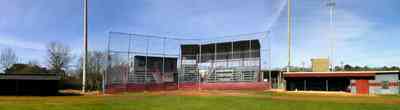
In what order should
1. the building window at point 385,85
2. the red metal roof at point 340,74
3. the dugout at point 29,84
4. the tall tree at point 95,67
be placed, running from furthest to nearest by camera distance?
1. the tall tree at point 95,67
2. the red metal roof at point 340,74
3. the building window at point 385,85
4. the dugout at point 29,84

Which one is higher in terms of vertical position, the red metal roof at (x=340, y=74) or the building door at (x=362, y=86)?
the red metal roof at (x=340, y=74)

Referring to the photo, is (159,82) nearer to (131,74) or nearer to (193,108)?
(131,74)

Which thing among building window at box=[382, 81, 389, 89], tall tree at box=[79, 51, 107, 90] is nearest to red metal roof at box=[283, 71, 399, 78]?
building window at box=[382, 81, 389, 89]

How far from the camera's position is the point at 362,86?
45.7 m

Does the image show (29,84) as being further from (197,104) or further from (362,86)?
(362,86)

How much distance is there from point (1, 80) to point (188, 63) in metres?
23.6

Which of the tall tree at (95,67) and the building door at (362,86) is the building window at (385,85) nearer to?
the building door at (362,86)

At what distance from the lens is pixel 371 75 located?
46.6 m

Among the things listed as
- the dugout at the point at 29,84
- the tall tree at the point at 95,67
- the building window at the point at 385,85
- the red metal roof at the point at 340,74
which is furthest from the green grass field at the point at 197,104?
the tall tree at the point at 95,67

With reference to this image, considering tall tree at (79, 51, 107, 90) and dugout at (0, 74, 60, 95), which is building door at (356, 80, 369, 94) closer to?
dugout at (0, 74, 60, 95)

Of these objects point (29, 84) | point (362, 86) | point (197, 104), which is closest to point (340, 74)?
point (362, 86)

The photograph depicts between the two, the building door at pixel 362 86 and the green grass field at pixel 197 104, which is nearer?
the green grass field at pixel 197 104

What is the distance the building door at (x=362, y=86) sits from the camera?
1781 inches

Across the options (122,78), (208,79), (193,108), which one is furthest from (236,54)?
(193,108)
